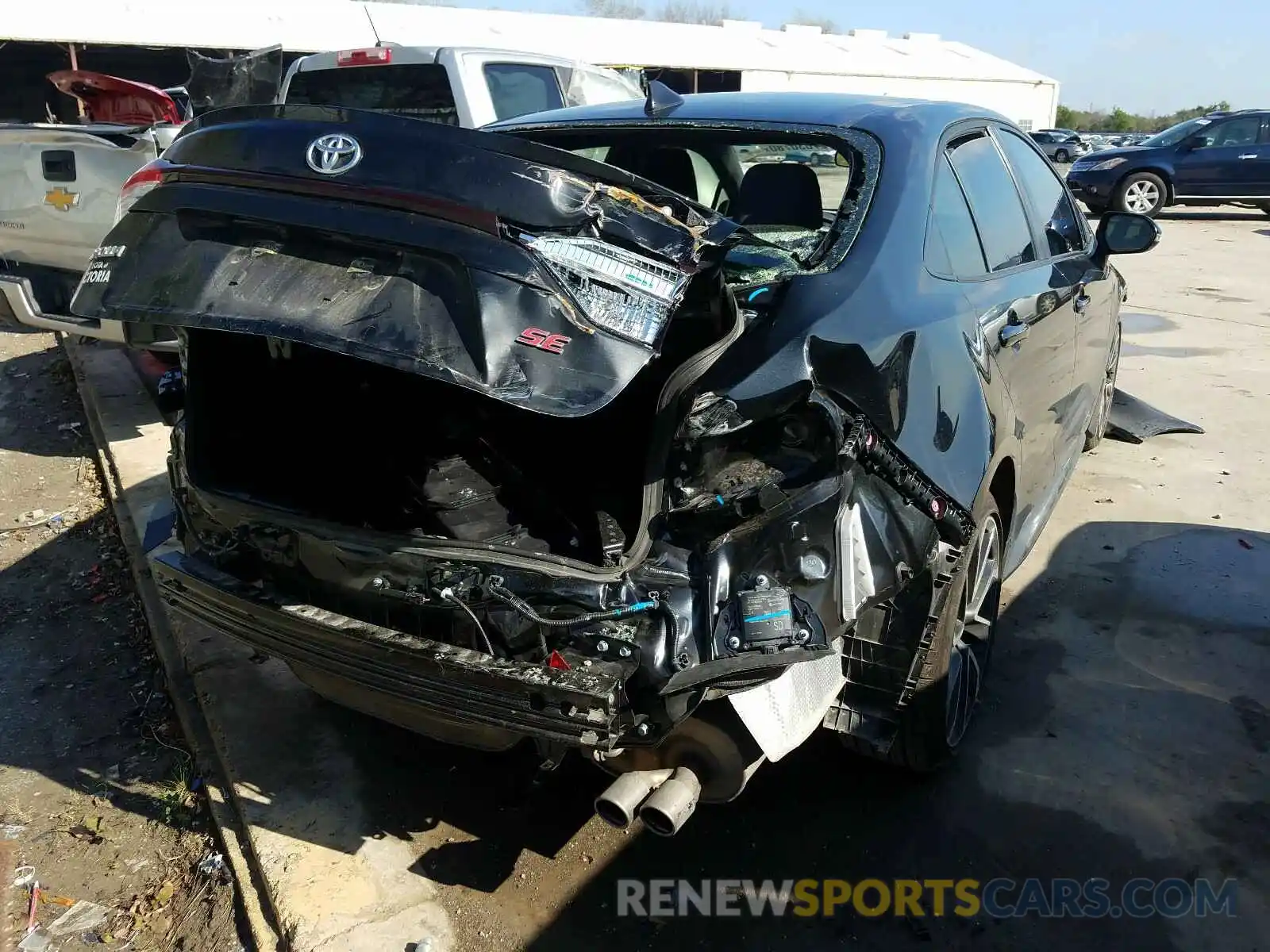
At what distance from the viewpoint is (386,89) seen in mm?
6836

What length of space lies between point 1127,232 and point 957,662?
2201 mm

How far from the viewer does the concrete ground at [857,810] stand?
2451 mm

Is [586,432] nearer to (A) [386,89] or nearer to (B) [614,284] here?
(B) [614,284]

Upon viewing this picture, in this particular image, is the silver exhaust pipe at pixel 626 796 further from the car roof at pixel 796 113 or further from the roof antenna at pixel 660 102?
the roof antenna at pixel 660 102

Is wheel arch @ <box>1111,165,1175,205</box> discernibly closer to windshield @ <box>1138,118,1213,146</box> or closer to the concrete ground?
windshield @ <box>1138,118,1213,146</box>

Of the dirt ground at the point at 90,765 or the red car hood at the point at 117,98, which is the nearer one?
the dirt ground at the point at 90,765

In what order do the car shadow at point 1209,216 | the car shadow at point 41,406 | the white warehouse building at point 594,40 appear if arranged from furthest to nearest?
the white warehouse building at point 594,40, the car shadow at point 1209,216, the car shadow at point 41,406

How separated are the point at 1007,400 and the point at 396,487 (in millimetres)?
1750

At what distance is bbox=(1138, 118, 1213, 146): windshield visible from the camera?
16.2 metres

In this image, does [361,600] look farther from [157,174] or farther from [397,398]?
[157,174]

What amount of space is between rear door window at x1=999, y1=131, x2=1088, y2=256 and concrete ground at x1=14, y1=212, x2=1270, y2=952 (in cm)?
141

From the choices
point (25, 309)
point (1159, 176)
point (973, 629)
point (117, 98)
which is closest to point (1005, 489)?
point (973, 629)

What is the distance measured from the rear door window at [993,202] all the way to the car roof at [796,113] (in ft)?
0.36

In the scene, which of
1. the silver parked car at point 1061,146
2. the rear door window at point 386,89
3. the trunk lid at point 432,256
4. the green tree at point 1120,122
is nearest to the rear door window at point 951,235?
the trunk lid at point 432,256
